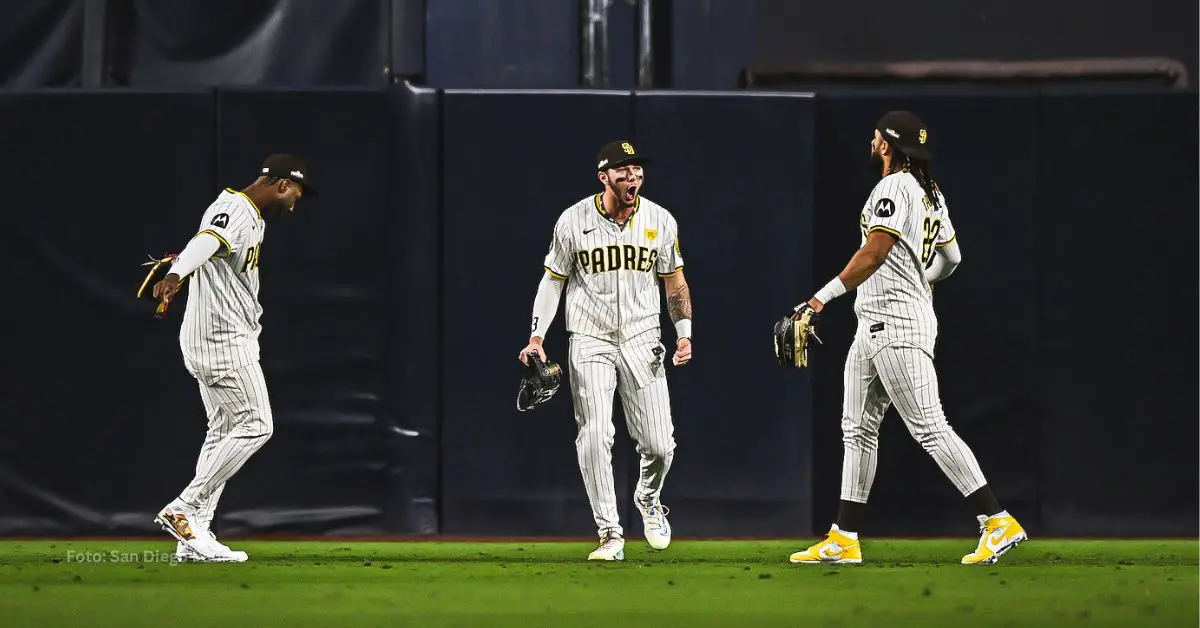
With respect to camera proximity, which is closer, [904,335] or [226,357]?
[904,335]

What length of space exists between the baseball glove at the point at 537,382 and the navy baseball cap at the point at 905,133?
1855 millimetres

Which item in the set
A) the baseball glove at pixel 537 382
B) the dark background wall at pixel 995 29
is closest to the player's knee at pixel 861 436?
the baseball glove at pixel 537 382

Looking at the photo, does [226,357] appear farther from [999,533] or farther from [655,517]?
[999,533]

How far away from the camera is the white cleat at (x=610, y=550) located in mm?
7746

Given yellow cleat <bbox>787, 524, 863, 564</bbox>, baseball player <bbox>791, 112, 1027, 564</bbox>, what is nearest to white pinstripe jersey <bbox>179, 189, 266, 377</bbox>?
baseball player <bbox>791, 112, 1027, 564</bbox>

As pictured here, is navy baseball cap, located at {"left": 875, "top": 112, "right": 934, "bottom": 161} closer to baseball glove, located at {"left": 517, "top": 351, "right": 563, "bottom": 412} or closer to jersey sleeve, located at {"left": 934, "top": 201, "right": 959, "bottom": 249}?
jersey sleeve, located at {"left": 934, "top": 201, "right": 959, "bottom": 249}

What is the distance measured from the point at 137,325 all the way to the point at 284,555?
1.86m

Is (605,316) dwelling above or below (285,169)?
below

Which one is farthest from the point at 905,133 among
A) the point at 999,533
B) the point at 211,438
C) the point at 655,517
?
the point at 211,438

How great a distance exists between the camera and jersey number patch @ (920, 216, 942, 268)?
24.7ft

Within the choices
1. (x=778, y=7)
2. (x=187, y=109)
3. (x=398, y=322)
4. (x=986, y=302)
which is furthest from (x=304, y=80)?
(x=986, y=302)

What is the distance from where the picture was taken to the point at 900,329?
7.48 meters

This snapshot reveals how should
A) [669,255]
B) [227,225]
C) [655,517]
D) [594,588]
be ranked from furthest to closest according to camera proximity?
[655,517] < [669,255] < [227,225] < [594,588]

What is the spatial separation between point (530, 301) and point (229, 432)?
6.99 ft
